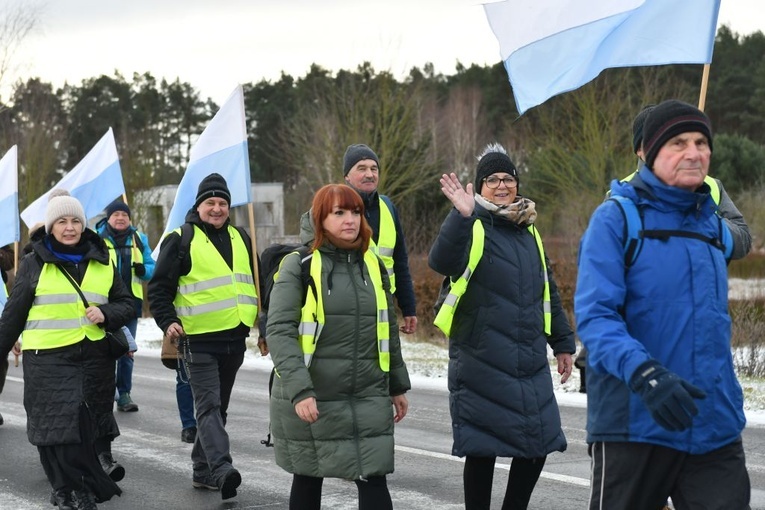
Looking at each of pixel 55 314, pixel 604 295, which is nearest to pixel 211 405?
pixel 55 314

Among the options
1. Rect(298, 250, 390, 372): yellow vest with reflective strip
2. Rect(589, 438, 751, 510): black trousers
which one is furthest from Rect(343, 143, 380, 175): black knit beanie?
Rect(589, 438, 751, 510): black trousers

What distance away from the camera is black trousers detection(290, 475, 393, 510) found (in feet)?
18.3

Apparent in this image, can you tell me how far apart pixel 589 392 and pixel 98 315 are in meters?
3.80

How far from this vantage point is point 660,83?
1533 inches

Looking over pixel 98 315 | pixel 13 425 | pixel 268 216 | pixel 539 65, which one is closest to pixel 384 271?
pixel 539 65

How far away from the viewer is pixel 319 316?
561 centimetres

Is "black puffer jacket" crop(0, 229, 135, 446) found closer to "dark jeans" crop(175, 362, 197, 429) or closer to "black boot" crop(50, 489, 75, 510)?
"black boot" crop(50, 489, 75, 510)

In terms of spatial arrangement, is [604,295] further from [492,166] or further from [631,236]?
[492,166]

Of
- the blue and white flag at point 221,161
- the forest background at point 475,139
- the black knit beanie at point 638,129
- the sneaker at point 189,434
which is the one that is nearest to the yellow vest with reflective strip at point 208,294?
the blue and white flag at point 221,161

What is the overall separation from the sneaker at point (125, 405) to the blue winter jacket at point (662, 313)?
832cm

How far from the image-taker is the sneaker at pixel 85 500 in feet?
24.1

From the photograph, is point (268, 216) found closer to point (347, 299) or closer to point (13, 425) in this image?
point (13, 425)

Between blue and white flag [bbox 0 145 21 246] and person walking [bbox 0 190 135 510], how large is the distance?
5075 millimetres

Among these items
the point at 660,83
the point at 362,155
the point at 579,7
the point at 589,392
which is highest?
the point at 660,83
